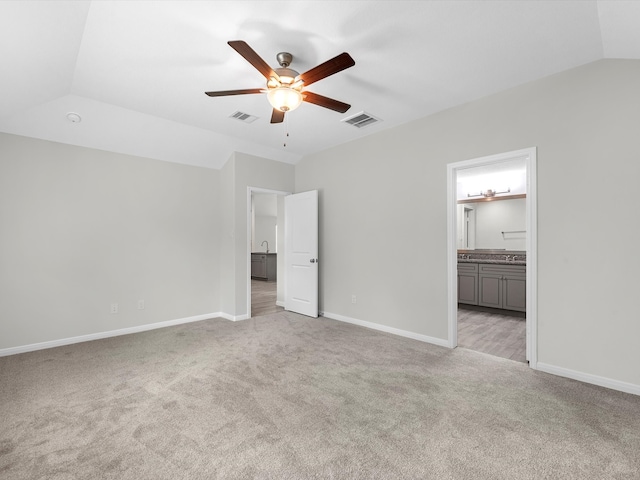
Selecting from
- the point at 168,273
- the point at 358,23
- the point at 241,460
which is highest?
the point at 358,23

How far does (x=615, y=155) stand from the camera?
2580mm

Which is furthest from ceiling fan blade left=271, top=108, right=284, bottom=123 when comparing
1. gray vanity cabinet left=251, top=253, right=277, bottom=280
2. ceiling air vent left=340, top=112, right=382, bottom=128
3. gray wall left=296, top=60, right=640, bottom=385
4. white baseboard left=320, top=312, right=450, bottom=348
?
gray vanity cabinet left=251, top=253, right=277, bottom=280

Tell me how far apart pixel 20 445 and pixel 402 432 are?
90.3 inches

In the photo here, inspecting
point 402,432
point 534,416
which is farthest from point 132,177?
point 534,416

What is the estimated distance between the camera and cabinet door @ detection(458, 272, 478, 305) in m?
5.37

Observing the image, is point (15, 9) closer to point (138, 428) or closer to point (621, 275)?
point (138, 428)

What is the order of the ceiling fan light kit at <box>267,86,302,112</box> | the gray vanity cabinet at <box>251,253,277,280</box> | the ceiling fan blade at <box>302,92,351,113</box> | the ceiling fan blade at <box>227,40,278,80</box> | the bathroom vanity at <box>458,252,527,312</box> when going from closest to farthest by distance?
the ceiling fan blade at <box>227,40,278,80</box>, the ceiling fan light kit at <box>267,86,302,112</box>, the ceiling fan blade at <box>302,92,351,113</box>, the bathroom vanity at <box>458,252,527,312</box>, the gray vanity cabinet at <box>251,253,277,280</box>

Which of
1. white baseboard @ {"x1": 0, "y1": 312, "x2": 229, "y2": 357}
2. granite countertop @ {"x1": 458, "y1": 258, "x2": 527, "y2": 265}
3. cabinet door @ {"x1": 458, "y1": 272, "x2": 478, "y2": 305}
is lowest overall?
white baseboard @ {"x1": 0, "y1": 312, "x2": 229, "y2": 357}

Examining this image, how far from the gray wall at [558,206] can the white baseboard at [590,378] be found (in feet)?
0.11

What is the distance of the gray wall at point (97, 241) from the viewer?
3.45 meters

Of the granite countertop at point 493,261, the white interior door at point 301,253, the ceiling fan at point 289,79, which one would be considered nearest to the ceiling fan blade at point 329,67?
the ceiling fan at point 289,79

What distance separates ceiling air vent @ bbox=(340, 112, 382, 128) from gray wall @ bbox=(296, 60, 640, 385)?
0.35m

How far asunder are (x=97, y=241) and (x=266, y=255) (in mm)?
5901

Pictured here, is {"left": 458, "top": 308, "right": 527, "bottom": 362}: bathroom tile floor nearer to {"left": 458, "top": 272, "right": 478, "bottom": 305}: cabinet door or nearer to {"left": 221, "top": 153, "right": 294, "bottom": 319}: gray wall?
{"left": 458, "top": 272, "right": 478, "bottom": 305}: cabinet door
